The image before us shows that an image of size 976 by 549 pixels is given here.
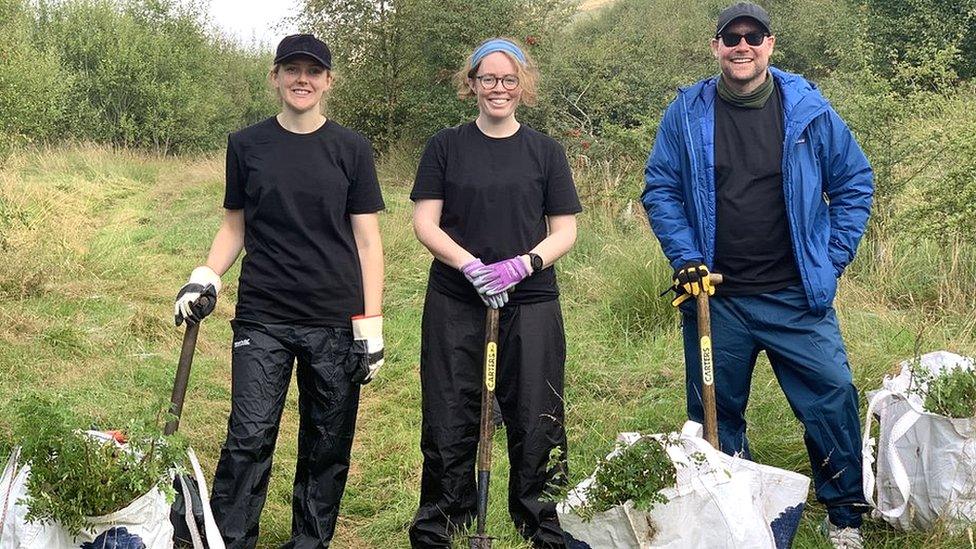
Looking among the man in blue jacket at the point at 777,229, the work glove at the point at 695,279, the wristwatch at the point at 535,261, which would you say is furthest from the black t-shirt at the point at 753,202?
the wristwatch at the point at 535,261

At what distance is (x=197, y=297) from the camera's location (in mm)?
3389

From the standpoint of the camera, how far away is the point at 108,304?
25.2 feet

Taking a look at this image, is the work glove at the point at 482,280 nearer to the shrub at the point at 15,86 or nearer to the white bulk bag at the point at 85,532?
the white bulk bag at the point at 85,532

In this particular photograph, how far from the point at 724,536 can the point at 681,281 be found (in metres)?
→ 0.96

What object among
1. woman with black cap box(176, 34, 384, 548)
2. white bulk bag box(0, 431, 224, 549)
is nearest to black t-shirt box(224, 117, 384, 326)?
woman with black cap box(176, 34, 384, 548)

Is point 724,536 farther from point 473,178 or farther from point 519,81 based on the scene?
point 519,81

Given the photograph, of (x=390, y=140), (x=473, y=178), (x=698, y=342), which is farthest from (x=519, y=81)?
(x=390, y=140)

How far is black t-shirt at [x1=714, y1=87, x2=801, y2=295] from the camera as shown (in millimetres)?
3342

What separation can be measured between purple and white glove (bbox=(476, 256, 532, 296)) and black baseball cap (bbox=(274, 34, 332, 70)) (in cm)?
98

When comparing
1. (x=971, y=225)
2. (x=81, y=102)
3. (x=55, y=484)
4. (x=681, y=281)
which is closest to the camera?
(x=55, y=484)

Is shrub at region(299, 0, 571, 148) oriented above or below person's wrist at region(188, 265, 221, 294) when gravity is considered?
above

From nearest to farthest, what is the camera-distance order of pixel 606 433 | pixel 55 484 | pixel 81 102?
pixel 55 484, pixel 606 433, pixel 81 102

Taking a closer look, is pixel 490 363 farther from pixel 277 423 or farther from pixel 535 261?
pixel 277 423

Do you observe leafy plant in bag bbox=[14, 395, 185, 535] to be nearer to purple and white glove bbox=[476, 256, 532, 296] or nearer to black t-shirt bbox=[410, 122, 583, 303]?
purple and white glove bbox=[476, 256, 532, 296]
